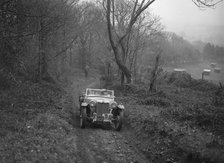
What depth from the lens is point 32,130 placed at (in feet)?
37.3

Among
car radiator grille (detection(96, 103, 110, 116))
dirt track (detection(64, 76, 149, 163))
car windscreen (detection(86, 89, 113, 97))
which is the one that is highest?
car windscreen (detection(86, 89, 113, 97))

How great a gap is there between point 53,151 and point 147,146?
4129mm

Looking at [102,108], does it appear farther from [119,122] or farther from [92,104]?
[119,122]

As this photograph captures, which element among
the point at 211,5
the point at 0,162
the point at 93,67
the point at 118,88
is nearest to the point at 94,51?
the point at 93,67

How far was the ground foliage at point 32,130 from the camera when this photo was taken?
9312 mm

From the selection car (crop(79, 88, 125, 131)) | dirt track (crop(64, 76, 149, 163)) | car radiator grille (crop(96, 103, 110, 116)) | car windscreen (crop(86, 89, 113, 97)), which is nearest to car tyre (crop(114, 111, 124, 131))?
car (crop(79, 88, 125, 131))

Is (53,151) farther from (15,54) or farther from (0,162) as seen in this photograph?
(15,54)

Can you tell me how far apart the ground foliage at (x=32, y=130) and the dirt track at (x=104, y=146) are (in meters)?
0.48

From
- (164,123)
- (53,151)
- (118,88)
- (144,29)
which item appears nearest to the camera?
(53,151)

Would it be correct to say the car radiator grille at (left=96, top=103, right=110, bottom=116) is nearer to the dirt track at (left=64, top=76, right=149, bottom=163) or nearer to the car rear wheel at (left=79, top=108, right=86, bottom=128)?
the car rear wheel at (left=79, top=108, right=86, bottom=128)

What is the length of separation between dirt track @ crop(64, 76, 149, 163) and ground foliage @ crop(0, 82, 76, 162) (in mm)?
483

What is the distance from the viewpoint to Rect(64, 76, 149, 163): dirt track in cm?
1062

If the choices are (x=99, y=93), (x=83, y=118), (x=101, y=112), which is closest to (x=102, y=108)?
(x=101, y=112)

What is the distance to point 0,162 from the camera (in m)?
8.30
